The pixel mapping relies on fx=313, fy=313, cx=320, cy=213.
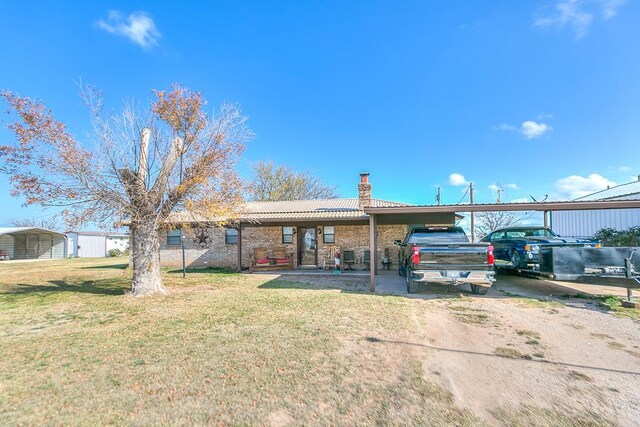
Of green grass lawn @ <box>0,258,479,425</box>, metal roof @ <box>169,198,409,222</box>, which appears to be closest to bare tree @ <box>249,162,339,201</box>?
metal roof @ <box>169,198,409,222</box>

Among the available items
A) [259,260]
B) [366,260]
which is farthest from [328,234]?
[259,260]

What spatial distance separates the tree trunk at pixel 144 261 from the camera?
858 cm

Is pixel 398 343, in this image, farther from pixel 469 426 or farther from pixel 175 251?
pixel 175 251

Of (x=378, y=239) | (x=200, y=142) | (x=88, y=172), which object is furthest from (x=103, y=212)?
(x=378, y=239)

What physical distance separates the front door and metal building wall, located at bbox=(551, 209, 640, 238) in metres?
→ 14.5

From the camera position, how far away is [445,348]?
454 centimetres

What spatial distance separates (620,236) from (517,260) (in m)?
7.92

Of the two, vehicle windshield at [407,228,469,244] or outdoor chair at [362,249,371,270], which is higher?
vehicle windshield at [407,228,469,244]

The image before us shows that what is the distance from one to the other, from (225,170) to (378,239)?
7.98 m

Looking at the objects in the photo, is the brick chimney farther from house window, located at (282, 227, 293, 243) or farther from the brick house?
house window, located at (282, 227, 293, 243)

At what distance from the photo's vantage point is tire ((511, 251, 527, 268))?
32.4 ft

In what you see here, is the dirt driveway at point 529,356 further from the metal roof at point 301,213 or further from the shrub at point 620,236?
the shrub at point 620,236

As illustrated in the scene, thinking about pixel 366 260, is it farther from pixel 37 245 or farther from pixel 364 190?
pixel 37 245

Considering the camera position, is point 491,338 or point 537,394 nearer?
point 537,394
